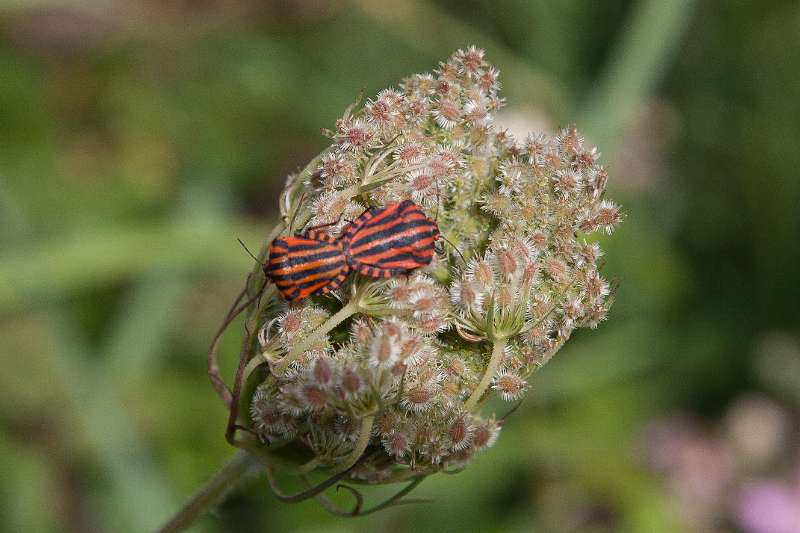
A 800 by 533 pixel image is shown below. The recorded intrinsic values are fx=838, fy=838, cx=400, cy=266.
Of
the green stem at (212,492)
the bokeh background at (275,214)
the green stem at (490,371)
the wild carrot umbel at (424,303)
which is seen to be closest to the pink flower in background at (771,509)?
the bokeh background at (275,214)

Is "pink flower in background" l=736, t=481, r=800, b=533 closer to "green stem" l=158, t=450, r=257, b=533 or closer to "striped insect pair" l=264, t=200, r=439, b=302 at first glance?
"green stem" l=158, t=450, r=257, b=533

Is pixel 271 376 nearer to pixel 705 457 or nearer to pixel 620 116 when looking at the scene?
pixel 620 116

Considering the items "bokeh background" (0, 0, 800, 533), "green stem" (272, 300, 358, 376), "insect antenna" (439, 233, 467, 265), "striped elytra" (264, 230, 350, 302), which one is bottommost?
"bokeh background" (0, 0, 800, 533)

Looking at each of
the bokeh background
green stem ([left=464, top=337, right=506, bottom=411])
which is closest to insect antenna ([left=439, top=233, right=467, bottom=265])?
green stem ([left=464, top=337, right=506, bottom=411])

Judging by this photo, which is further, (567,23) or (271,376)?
(567,23)

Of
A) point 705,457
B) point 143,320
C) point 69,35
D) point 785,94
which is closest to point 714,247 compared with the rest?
point 785,94

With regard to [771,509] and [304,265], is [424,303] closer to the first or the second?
[304,265]

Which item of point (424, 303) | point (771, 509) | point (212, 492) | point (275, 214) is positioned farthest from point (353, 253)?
point (275, 214)
